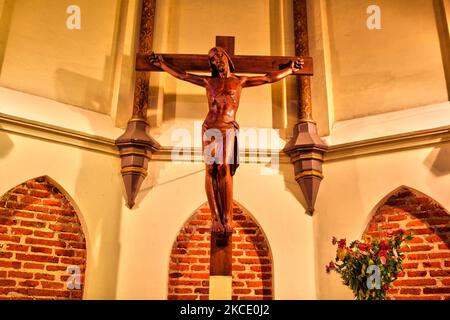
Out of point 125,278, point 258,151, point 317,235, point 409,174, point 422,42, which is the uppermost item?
point 422,42

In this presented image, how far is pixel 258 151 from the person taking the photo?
4887 millimetres

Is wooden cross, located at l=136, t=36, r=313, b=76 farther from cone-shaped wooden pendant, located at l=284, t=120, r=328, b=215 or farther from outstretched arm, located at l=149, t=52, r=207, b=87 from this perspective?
cone-shaped wooden pendant, located at l=284, t=120, r=328, b=215

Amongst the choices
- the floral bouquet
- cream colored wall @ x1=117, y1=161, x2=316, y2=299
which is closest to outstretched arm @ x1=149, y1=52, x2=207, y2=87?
cream colored wall @ x1=117, y1=161, x2=316, y2=299

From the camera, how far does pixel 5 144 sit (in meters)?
4.27

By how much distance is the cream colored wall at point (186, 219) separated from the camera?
443 centimetres

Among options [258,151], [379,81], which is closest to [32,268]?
[258,151]

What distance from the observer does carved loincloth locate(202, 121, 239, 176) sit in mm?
3422

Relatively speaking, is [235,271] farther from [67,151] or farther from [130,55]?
[130,55]

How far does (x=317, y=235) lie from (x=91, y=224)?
2102 mm

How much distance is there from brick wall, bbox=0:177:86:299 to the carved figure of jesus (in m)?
1.68

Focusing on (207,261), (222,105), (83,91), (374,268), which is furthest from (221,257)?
(83,91)

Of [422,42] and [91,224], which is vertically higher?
[422,42]

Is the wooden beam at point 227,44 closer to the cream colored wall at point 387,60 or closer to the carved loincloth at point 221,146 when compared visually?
the carved loincloth at point 221,146

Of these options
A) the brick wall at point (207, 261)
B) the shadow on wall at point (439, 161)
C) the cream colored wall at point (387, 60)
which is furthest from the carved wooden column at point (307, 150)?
the shadow on wall at point (439, 161)
